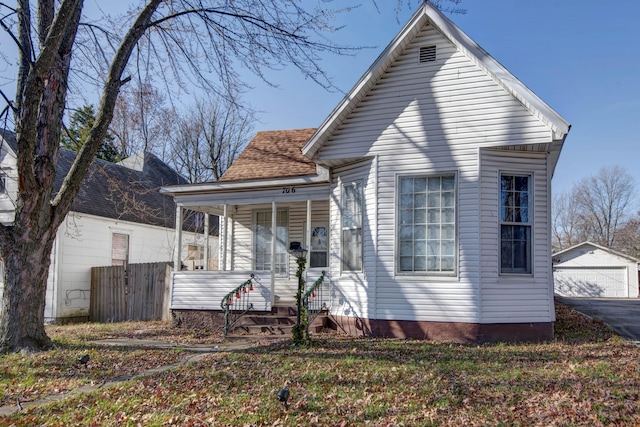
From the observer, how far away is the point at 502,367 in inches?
294

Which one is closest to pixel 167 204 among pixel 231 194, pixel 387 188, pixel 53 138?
pixel 231 194

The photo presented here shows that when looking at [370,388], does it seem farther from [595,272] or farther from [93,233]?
[595,272]

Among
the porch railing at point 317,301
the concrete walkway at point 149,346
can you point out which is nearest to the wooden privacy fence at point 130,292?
the concrete walkway at point 149,346

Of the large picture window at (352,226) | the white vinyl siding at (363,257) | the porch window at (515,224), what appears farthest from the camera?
the large picture window at (352,226)

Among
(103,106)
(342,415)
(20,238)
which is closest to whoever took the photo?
(342,415)

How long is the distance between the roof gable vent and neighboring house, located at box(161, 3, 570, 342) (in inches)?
1.1

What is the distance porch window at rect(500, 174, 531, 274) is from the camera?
33.0 feet

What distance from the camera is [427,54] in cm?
1049

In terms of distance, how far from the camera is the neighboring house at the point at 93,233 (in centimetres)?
1639

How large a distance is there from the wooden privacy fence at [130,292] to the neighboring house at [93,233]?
0.51 m

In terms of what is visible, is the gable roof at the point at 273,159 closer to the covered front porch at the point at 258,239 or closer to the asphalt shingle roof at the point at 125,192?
the covered front porch at the point at 258,239

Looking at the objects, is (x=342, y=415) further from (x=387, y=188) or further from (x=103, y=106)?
(x=103, y=106)

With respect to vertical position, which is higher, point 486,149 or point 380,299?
point 486,149

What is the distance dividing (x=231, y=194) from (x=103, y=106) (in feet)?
13.8
